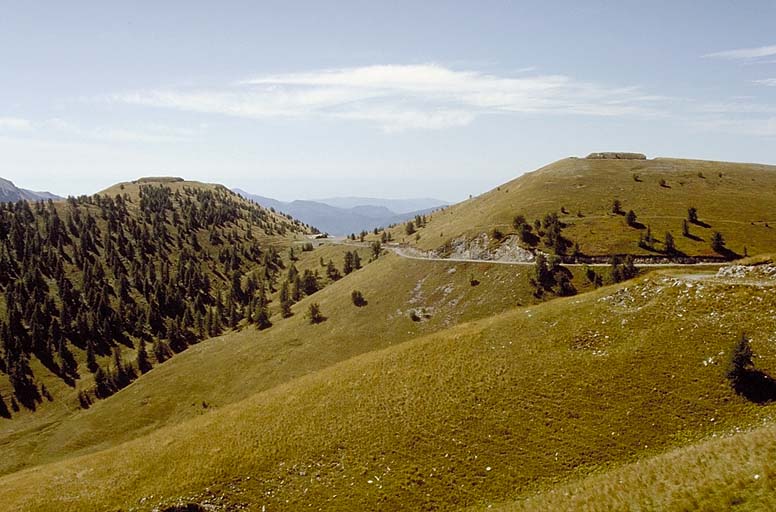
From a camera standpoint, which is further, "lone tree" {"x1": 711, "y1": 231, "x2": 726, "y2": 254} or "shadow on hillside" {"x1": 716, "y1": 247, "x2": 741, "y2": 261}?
"lone tree" {"x1": 711, "y1": 231, "x2": 726, "y2": 254}

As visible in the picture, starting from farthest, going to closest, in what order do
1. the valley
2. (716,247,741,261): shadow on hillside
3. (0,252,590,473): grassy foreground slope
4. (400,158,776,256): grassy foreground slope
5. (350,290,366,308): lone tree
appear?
(350,290,366,308): lone tree < (400,158,776,256): grassy foreground slope < (0,252,590,473): grassy foreground slope < (716,247,741,261): shadow on hillside < the valley

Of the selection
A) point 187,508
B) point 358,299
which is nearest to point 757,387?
point 187,508

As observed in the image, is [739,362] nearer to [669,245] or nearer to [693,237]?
[669,245]

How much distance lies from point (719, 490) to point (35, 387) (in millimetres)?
194067

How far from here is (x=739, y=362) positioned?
39.6 metres

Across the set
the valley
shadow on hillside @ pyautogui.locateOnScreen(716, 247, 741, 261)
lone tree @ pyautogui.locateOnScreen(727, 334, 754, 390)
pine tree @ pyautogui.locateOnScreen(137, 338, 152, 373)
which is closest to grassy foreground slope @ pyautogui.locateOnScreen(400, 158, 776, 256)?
shadow on hillside @ pyautogui.locateOnScreen(716, 247, 741, 261)

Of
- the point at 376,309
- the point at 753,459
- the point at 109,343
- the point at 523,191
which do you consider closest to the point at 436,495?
the point at 753,459

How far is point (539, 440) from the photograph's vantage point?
40.2 m

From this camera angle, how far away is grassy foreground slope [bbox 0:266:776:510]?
38219 mm

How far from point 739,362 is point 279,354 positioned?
9456 cm

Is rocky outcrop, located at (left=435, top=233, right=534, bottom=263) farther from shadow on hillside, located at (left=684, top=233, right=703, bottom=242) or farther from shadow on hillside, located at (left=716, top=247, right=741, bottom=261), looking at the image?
shadow on hillside, located at (left=716, top=247, right=741, bottom=261)

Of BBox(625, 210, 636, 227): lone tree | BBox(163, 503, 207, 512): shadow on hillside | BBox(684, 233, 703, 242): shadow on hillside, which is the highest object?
BBox(625, 210, 636, 227): lone tree

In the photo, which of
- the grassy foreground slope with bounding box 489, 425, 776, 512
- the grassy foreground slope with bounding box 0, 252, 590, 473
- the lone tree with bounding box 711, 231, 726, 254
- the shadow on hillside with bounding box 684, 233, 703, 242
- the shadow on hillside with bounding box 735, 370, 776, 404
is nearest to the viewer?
the grassy foreground slope with bounding box 489, 425, 776, 512

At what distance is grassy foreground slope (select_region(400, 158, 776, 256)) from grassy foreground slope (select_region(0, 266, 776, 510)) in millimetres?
60659
